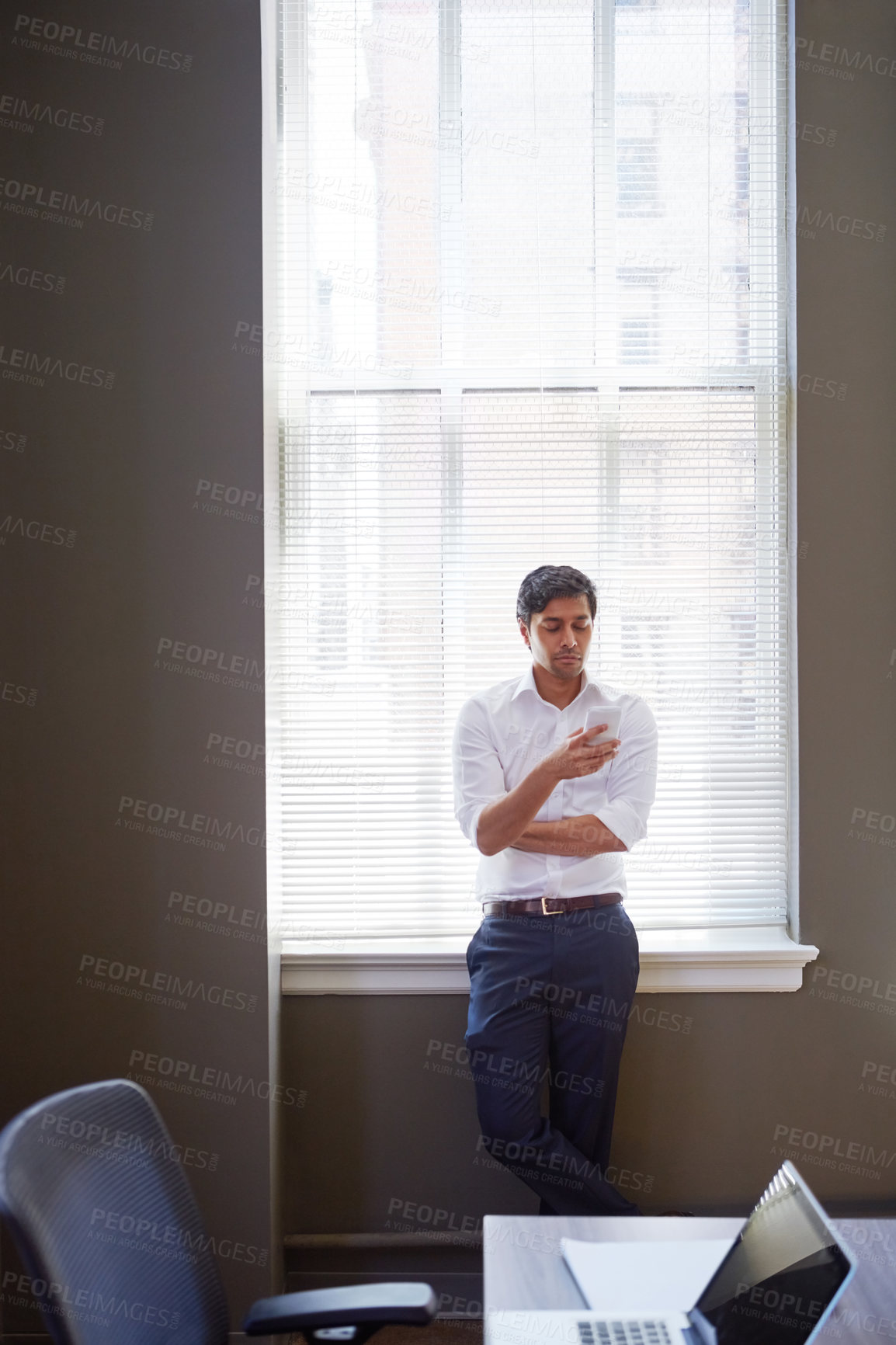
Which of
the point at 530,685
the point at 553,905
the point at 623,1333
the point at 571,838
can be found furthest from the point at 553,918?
the point at 623,1333

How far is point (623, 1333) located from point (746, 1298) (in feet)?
0.59

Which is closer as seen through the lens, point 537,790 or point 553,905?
point 537,790

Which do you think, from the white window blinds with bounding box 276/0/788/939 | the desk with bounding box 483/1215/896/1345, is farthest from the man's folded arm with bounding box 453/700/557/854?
the desk with bounding box 483/1215/896/1345

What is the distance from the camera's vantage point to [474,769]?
2.29 metres

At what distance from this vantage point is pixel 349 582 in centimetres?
266

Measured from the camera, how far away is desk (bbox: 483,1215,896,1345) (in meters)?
1.21

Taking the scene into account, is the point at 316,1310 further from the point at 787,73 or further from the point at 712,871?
the point at 787,73

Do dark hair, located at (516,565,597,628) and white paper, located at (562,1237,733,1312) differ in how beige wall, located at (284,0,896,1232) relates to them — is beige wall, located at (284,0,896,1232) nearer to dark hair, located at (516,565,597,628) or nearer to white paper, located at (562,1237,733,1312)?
dark hair, located at (516,565,597,628)

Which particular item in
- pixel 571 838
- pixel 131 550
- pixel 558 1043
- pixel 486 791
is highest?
pixel 131 550

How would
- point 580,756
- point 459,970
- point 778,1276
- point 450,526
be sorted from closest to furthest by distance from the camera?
point 778,1276 < point 580,756 < point 459,970 < point 450,526

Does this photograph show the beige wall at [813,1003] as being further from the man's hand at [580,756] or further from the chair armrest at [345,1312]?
the chair armrest at [345,1312]

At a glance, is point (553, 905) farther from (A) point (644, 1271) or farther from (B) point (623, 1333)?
(B) point (623, 1333)

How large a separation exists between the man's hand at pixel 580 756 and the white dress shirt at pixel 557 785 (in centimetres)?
22

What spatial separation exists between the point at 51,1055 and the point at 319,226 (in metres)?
2.43
